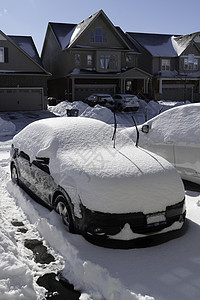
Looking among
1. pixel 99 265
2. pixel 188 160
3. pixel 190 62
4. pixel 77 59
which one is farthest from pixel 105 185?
pixel 190 62

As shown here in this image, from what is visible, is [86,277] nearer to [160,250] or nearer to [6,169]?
[160,250]

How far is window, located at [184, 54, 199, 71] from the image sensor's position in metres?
37.6

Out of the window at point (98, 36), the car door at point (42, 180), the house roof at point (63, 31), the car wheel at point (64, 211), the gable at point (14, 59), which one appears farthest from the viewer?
the house roof at point (63, 31)

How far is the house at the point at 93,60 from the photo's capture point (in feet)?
105

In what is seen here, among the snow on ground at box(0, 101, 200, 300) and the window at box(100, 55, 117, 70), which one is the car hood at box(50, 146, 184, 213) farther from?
the window at box(100, 55, 117, 70)

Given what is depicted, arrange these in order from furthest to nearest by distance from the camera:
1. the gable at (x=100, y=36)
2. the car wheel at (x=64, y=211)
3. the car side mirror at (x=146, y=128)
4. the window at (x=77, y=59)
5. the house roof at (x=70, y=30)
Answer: the window at (x=77, y=59) → the gable at (x=100, y=36) → the house roof at (x=70, y=30) → the car side mirror at (x=146, y=128) → the car wheel at (x=64, y=211)

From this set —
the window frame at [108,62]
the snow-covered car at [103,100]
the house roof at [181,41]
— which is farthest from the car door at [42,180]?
the house roof at [181,41]

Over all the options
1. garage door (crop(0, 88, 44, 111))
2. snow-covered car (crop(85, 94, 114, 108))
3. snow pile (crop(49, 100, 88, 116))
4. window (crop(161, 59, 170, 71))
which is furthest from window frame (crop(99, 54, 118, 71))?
garage door (crop(0, 88, 44, 111))

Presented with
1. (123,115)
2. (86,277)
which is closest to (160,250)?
(86,277)

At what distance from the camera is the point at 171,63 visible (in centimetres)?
3775

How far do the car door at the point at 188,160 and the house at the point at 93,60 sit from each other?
25776 millimetres

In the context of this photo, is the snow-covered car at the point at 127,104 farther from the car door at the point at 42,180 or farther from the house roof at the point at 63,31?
the car door at the point at 42,180

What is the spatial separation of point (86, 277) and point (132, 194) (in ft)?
3.87

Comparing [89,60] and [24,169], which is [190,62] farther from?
[24,169]
